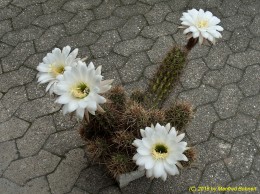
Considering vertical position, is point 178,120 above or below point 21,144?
above

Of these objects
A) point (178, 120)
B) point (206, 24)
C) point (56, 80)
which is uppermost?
point (206, 24)

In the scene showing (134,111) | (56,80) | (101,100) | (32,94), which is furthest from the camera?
(32,94)

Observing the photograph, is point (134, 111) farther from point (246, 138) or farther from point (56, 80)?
point (246, 138)

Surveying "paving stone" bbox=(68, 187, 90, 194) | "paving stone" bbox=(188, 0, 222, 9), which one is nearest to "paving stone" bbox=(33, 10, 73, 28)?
"paving stone" bbox=(188, 0, 222, 9)

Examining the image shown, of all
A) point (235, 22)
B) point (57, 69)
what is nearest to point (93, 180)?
point (57, 69)

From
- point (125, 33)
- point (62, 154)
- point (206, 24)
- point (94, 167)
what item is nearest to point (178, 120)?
point (206, 24)

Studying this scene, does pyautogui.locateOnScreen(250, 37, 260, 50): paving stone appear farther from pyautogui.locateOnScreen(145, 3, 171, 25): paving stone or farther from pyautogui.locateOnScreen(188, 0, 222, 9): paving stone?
pyautogui.locateOnScreen(145, 3, 171, 25): paving stone
